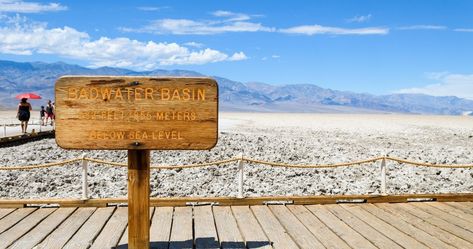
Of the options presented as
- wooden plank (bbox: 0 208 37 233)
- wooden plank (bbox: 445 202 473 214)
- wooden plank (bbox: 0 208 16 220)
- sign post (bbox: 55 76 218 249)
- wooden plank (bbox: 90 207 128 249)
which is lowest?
wooden plank (bbox: 0 208 16 220)

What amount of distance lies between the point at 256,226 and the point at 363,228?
178 centimetres

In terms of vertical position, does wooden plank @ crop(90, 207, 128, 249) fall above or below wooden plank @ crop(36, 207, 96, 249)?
above

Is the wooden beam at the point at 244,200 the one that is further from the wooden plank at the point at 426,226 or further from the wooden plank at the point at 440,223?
the wooden plank at the point at 440,223

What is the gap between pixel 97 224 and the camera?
28.3 ft

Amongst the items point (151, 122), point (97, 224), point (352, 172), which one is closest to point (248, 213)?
point (97, 224)

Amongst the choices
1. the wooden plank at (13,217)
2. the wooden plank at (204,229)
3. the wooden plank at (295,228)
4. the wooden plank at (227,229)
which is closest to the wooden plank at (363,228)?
the wooden plank at (295,228)

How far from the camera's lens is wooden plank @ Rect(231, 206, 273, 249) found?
25.2 ft

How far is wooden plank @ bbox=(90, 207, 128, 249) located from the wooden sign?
1736 mm

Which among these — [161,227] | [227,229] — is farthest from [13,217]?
[227,229]

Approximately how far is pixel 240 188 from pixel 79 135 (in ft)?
14.7

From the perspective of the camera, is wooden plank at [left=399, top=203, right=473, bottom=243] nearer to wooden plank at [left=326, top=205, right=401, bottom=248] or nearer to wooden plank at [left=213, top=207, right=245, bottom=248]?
wooden plank at [left=326, top=205, right=401, bottom=248]

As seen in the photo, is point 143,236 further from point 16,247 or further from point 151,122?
point 16,247

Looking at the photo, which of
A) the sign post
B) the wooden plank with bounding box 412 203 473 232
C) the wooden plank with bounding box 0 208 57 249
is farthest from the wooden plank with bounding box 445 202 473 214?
the wooden plank with bounding box 0 208 57 249

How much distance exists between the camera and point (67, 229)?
329 inches
